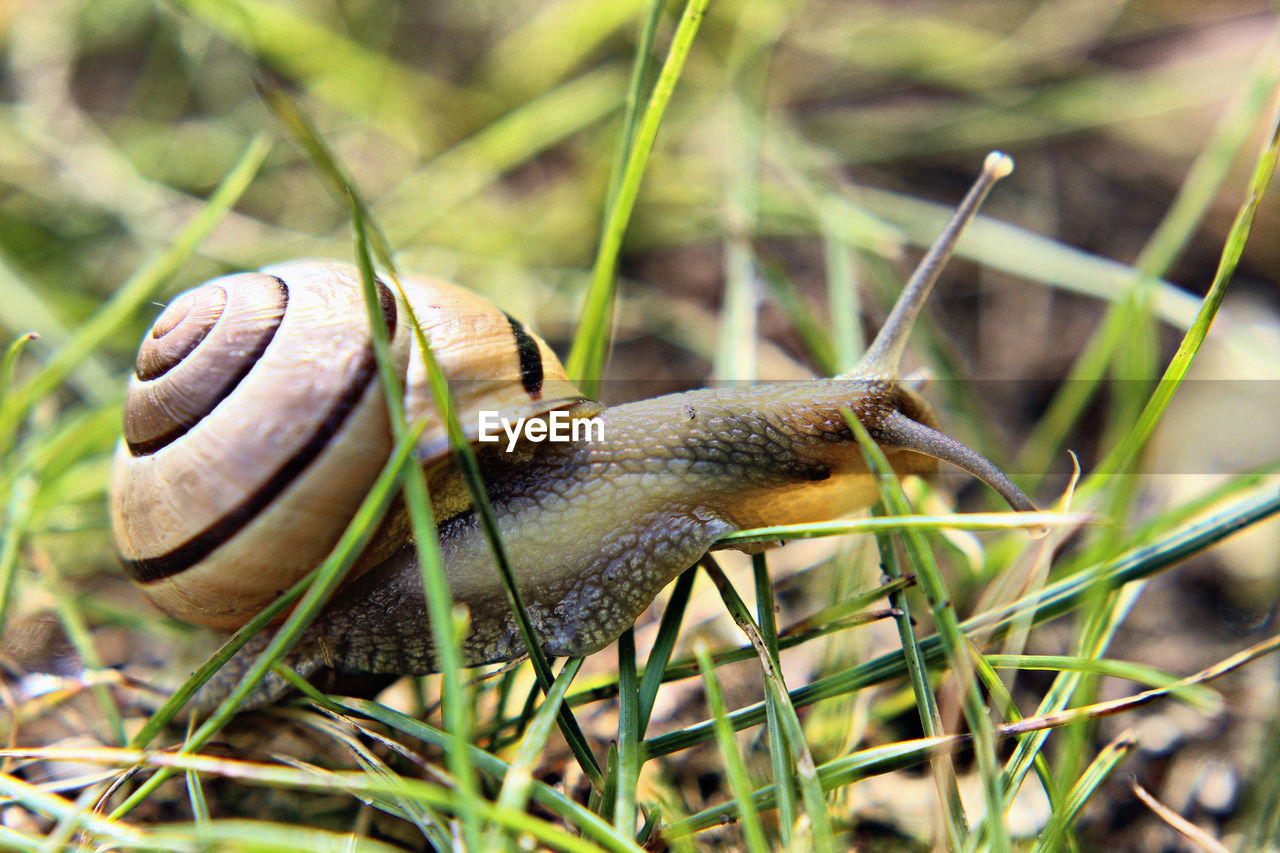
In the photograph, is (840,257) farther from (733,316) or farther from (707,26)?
(707,26)

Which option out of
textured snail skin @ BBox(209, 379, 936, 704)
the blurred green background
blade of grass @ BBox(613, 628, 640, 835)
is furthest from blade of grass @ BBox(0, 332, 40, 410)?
blade of grass @ BBox(613, 628, 640, 835)

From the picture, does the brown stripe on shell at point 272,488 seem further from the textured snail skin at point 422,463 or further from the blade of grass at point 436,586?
the blade of grass at point 436,586

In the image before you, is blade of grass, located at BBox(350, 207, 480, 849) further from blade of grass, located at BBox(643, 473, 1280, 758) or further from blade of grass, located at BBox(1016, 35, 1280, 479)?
blade of grass, located at BBox(1016, 35, 1280, 479)

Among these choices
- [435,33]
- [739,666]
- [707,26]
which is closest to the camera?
[739,666]

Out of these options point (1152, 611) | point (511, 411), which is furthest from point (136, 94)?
point (1152, 611)

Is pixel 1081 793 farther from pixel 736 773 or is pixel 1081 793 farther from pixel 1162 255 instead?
pixel 1162 255

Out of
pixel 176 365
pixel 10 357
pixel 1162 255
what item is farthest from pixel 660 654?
pixel 1162 255

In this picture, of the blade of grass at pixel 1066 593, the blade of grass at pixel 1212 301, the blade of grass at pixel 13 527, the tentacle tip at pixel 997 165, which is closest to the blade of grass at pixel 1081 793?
the blade of grass at pixel 1066 593
